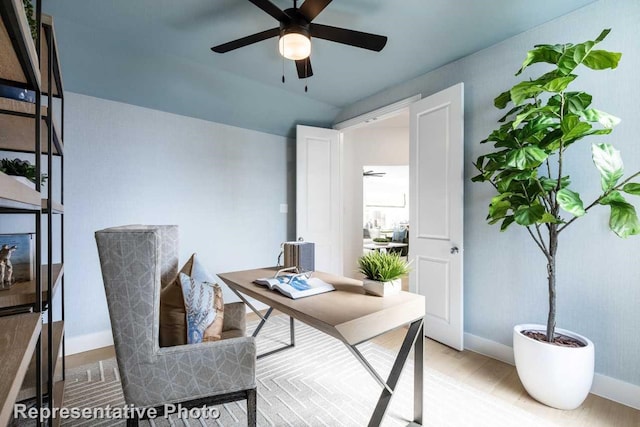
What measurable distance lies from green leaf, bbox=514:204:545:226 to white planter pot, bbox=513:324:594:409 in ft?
2.49

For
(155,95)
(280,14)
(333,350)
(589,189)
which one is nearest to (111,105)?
(155,95)

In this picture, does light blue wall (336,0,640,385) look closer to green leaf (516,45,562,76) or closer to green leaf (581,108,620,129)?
green leaf (581,108,620,129)

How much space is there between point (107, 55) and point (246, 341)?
253 cm

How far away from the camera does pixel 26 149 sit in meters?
1.77

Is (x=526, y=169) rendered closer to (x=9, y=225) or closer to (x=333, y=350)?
(x=333, y=350)

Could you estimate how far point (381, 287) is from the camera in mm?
1501

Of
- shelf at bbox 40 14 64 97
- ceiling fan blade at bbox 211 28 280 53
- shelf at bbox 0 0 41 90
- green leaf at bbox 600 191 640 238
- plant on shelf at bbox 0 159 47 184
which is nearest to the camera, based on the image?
shelf at bbox 0 0 41 90

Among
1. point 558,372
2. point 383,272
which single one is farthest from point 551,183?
point 383,272

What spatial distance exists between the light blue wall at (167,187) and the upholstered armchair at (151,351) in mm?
1842

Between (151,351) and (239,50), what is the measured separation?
93.8 inches

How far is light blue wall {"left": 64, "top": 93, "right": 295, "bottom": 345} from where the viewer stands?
254cm

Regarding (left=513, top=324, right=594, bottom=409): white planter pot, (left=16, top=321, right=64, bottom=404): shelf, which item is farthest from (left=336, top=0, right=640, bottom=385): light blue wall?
(left=16, top=321, right=64, bottom=404): shelf

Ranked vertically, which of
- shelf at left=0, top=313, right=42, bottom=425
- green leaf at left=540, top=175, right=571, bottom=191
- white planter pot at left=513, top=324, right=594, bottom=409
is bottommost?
white planter pot at left=513, top=324, right=594, bottom=409

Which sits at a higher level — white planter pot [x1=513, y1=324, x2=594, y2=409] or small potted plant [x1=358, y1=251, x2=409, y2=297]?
small potted plant [x1=358, y1=251, x2=409, y2=297]
